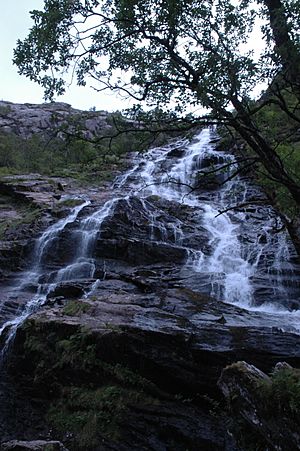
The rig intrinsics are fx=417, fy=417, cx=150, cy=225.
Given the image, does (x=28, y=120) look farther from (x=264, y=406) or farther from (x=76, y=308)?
(x=264, y=406)

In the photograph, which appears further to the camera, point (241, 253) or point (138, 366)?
point (241, 253)

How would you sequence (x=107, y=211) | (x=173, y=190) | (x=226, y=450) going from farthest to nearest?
(x=173, y=190), (x=107, y=211), (x=226, y=450)

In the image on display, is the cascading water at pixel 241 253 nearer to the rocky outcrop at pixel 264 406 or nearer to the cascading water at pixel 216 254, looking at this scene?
the cascading water at pixel 216 254

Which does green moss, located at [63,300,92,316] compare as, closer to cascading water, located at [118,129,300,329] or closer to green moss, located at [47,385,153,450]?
green moss, located at [47,385,153,450]

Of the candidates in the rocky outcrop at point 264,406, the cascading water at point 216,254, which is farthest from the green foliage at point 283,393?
the cascading water at point 216,254

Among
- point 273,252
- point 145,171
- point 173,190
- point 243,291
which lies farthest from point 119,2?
point 145,171

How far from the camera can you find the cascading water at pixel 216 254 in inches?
473

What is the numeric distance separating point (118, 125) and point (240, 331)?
4827 millimetres

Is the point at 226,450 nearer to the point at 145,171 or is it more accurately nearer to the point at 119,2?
the point at 119,2

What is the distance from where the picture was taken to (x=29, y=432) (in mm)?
7586

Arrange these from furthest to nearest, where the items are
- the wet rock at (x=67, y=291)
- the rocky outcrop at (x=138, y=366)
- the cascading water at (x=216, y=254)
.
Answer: the cascading water at (x=216, y=254) → the wet rock at (x=67, y=291) → the rocky outcrop at (x=138, y=366)

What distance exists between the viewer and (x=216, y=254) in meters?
15.2

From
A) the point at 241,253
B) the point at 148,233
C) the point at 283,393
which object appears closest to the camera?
the point at 283,393

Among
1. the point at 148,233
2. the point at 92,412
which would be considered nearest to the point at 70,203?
the point at 148,233
